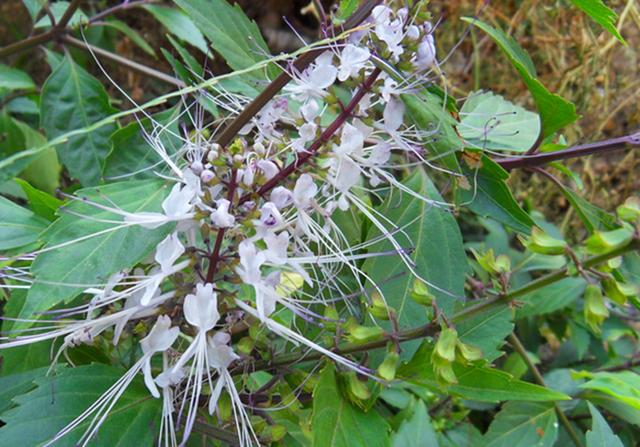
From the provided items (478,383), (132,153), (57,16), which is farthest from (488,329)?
(57,16)

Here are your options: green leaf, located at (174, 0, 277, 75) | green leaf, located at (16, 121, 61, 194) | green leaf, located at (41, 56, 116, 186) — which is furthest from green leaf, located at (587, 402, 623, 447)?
green leaf, located at (16, 121, 61, 194)

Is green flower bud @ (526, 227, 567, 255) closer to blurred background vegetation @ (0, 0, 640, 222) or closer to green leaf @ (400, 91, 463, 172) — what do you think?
green leaf @ (400, 91, 463, 172)

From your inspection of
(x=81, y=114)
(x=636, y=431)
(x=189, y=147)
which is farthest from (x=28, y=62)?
(x=636, y=431)

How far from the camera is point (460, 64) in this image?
169cm

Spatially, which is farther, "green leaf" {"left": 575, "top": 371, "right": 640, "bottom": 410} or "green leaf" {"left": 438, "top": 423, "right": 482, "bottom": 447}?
"green leaf" {"left": 438, "top": 423, "right": 482, "bottom": 447}

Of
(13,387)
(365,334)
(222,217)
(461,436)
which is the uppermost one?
(222,217)

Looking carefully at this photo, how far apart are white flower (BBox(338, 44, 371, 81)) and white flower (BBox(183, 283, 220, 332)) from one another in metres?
0.20

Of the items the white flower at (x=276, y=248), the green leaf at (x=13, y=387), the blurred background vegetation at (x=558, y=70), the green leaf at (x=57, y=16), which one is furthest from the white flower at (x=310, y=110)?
the blurred background vegetation at (x=558, y=70)

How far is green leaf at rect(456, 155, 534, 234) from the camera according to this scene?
63 centimetres

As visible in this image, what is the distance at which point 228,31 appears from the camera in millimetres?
662

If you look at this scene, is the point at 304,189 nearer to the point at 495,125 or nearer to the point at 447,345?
the point at 447,345

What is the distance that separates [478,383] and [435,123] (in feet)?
0.71

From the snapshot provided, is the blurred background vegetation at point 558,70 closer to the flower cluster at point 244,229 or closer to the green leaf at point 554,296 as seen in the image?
the green leaf at point 554,296

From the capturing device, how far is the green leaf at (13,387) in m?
0.64
